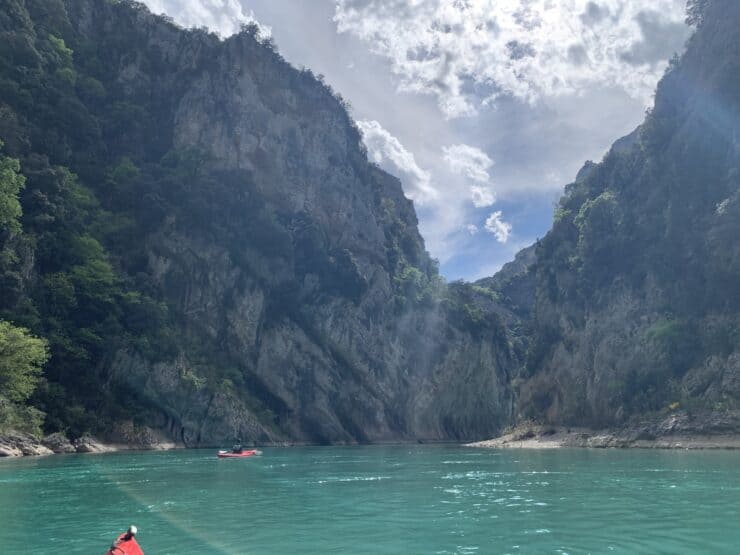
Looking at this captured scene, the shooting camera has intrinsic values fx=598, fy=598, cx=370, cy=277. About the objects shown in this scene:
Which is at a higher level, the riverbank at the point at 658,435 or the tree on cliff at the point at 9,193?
the tree on cliff at the point at 9,193

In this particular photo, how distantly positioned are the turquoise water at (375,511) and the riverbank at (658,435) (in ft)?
75.2

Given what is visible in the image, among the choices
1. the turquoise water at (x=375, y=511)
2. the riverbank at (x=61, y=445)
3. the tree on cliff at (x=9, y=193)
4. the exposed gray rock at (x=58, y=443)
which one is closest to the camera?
the turquoise water at (x=375, y=511)

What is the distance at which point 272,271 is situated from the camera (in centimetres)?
10400

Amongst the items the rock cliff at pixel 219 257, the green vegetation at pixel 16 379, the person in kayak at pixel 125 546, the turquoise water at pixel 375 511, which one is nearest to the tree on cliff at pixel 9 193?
the rock cliff at pixel 219 257

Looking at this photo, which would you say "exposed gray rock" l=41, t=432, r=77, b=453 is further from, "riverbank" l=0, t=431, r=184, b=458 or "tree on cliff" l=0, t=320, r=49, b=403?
"tree on cliff" l=0, t=320, r=49, b=403

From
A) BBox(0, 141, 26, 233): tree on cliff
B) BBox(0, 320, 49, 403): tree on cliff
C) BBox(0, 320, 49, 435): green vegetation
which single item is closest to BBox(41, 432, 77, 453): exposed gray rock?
BBox(0, 320, 49, 435): green vegetation

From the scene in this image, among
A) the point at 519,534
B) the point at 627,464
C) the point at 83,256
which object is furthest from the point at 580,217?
the point at 519,534

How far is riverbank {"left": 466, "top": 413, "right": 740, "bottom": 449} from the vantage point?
5909 cm

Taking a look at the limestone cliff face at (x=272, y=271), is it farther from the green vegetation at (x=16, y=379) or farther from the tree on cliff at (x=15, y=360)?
the tree on cliff at (x=15, y=360)

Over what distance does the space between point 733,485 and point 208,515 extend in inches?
956

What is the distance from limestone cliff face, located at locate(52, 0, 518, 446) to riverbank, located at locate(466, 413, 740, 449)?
3320cm

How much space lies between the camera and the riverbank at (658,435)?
5909 cm

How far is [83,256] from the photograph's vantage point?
73688 mm

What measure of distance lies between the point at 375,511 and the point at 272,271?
83.1 m
